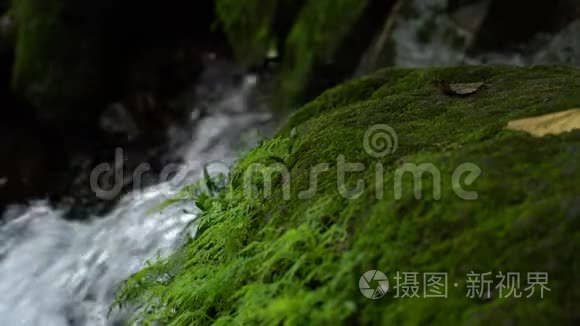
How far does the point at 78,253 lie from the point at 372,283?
12.3ft

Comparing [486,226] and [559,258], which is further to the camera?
[486,226]

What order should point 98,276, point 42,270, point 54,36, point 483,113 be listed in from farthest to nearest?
point 54,36 → point 42,270 → point 98,276 → point 483,113

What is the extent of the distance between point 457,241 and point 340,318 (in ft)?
1.43

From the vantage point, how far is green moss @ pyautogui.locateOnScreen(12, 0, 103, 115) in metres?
9.10

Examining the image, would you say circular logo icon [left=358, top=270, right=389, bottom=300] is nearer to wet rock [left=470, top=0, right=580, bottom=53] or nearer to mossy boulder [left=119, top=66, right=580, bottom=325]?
mossy boulder [left=119, top=66, right=580, bottom=325]

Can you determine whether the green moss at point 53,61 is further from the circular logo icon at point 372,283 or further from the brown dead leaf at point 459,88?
the circular logo icon at point 372,283

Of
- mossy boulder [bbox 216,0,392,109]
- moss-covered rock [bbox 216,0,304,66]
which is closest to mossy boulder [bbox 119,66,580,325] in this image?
mossy boulder [bbox 216,0,392,109]

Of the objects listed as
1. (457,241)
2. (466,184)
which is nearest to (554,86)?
(466,184)

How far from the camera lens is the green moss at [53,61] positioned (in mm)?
9102

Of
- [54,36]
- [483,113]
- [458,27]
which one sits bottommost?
[483,113]

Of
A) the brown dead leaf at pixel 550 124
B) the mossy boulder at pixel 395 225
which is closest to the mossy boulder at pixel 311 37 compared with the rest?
the mossy boulder at pixel 395 225

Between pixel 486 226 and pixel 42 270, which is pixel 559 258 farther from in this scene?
pixel 42 270

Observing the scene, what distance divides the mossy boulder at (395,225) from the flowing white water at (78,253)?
102cm

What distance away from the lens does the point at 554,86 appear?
9.83ft
